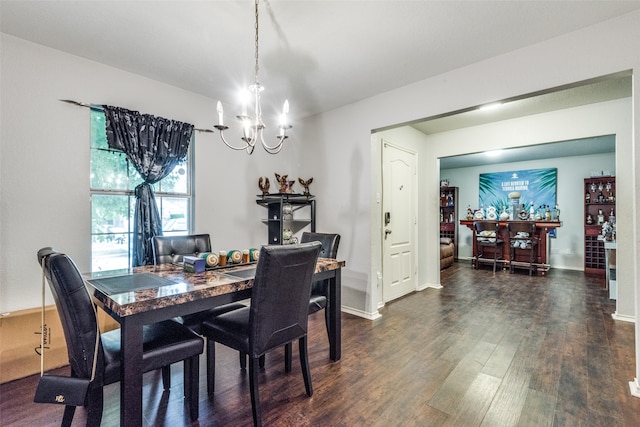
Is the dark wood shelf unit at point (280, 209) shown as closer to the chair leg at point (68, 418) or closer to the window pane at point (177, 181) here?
the window pane at point (177, 181)

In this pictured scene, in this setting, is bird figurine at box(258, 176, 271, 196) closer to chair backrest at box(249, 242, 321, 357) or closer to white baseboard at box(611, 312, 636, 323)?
chair backrest at box(249, 242, 321, 357)

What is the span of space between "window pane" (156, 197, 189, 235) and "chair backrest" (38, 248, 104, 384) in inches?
71.1

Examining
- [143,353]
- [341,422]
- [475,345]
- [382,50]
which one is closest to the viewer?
[143,353]

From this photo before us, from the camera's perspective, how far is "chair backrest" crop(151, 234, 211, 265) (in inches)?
95.6

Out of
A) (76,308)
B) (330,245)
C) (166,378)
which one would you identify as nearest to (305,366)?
(166,378)

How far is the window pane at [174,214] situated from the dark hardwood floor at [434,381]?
1436 millimetres

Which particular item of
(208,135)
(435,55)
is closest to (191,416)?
(208,135)

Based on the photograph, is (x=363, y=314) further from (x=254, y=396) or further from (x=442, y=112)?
(x=442, y=112)

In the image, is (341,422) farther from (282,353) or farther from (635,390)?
(635,390)

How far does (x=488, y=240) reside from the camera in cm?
638

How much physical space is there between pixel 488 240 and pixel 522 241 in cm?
61

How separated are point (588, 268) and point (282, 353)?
692 cm

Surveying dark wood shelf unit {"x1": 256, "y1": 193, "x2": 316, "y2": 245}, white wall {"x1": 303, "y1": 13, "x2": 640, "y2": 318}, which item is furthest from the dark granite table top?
white wall {"x1": 303, "y1": 13, "x2": 640, "y2": 318}

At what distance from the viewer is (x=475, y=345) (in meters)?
2.67
